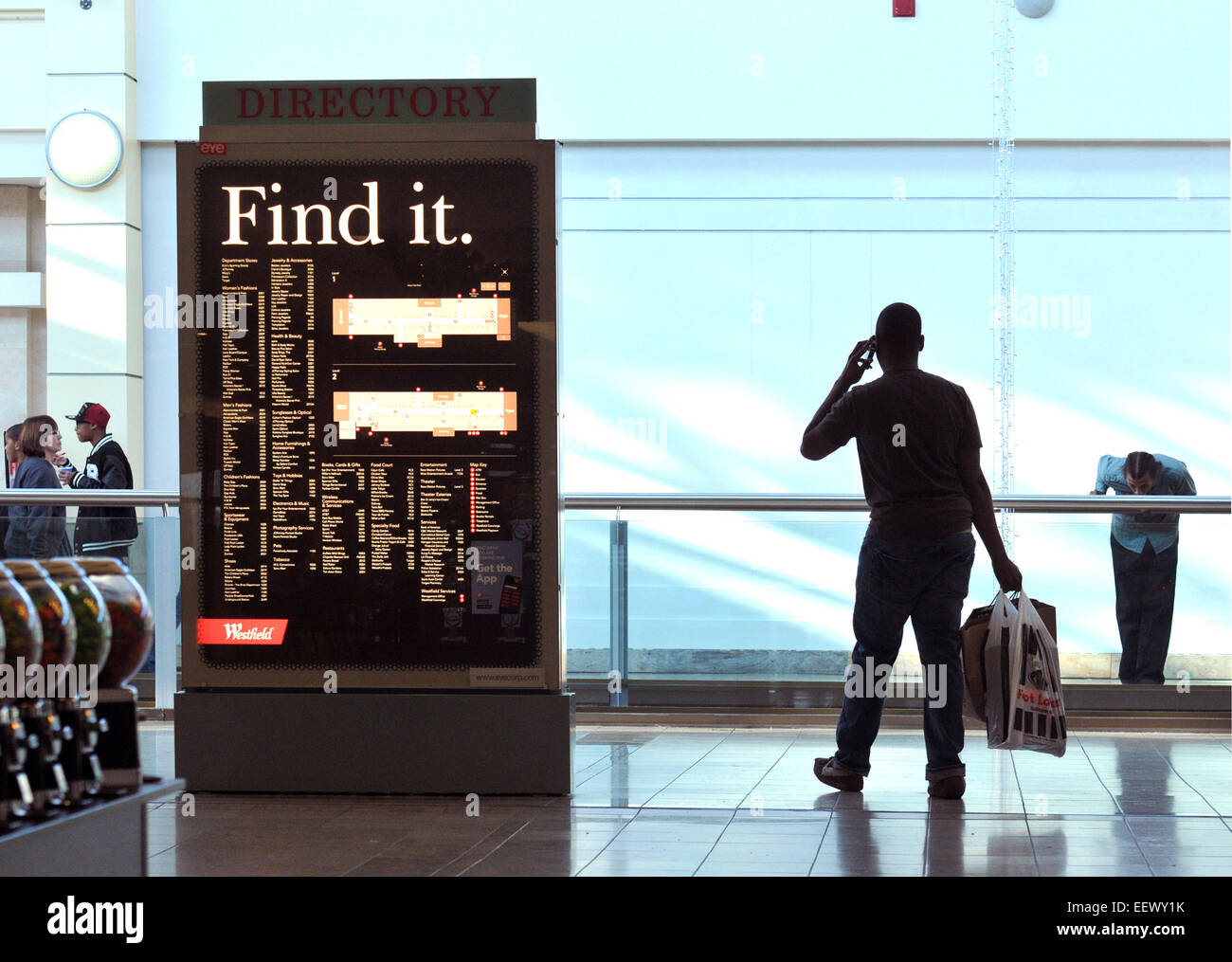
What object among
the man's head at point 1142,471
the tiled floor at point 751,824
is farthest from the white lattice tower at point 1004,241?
the tiled floor at point 751,824

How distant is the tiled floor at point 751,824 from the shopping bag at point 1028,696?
25 centimetres

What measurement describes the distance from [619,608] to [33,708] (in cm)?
522

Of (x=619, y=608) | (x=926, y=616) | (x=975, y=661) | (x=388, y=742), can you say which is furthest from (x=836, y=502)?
(x=388, y=742)

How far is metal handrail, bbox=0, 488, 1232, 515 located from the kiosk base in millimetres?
1910

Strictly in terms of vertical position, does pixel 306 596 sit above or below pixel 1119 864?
above

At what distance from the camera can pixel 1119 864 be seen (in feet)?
14.8

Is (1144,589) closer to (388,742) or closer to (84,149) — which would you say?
(388,742)

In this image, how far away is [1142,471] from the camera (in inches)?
317

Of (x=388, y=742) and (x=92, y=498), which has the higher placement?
(x=92, y=498)

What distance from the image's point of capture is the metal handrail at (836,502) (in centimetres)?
725

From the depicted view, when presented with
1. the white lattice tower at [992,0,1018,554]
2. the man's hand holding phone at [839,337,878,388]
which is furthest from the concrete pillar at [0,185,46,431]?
the man's hand holding phone at [839,337,878,388]

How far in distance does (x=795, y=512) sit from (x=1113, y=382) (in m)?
5.17
